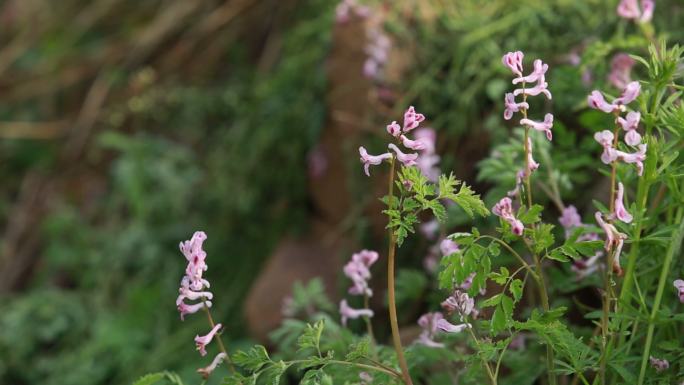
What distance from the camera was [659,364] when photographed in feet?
4.17

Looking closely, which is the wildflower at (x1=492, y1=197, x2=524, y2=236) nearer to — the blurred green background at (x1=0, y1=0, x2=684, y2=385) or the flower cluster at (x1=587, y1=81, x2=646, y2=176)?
the flower cluster at (x1=587, y1=81, x2=646, y2=176)

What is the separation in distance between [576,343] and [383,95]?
63.8 inches

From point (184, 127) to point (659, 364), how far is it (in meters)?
3.15

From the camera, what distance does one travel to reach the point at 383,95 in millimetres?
2717

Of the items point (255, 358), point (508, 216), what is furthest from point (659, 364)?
point (255, 358)

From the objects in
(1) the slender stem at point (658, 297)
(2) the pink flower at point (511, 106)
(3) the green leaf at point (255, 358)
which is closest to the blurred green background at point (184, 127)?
(1) the slender stem at point (658, 297)

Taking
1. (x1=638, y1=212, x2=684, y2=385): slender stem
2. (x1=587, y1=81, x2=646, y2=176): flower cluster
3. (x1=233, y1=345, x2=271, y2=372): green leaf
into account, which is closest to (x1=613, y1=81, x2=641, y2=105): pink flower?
(x1=587, y1=81, x2=646, y2=176): flower cluster

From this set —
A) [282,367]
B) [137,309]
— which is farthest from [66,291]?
[282,367]

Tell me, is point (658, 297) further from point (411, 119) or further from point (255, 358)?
point (255, 358)

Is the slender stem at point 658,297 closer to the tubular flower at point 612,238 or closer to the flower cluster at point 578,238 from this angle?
the tubular flower at point 612,238

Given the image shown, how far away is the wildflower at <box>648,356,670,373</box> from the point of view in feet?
4.17

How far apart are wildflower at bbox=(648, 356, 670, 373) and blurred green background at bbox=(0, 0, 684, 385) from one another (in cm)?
58

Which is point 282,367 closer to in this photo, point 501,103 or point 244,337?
point 501,103

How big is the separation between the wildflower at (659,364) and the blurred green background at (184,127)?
577 millimetres
